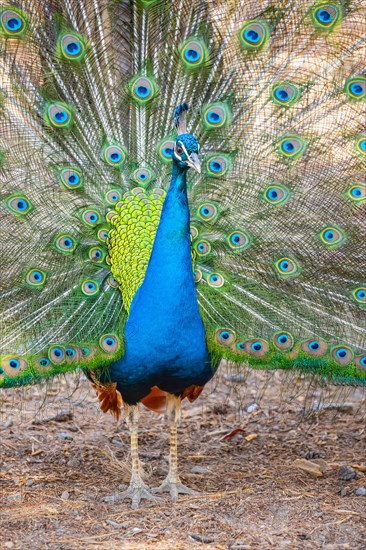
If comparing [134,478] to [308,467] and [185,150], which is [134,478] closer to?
[308,467]

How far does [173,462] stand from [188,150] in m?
1.69

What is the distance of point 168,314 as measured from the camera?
3.93m

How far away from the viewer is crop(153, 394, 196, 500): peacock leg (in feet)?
14.4

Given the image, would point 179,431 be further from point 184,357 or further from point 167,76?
point 167,76

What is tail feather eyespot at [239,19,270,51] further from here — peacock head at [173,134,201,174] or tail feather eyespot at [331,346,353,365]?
tail feather eyespot at [331,346,353,365]

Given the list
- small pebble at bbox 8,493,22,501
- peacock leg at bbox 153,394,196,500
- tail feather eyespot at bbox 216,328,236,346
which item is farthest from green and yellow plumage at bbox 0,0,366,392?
small pebble at bbox 8,493,22,501

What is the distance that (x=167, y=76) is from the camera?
173 inches

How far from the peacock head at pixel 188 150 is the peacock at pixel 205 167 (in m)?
0.59

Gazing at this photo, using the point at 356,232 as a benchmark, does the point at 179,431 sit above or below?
below

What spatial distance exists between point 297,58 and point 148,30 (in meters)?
0.78

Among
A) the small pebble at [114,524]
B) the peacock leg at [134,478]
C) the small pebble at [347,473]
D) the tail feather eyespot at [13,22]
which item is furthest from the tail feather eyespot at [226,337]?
the tail feather eyespot at [13,22]

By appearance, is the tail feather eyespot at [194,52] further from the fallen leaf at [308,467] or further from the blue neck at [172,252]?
the fallen leaf at [308,467]

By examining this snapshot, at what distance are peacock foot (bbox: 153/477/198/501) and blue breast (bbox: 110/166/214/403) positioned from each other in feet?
2.29

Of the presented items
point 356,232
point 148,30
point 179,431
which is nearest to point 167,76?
point 148,30
